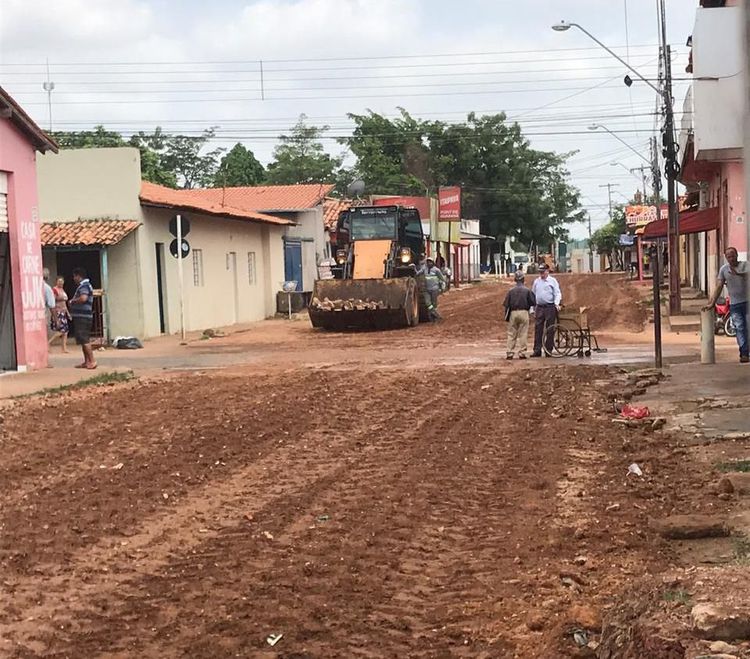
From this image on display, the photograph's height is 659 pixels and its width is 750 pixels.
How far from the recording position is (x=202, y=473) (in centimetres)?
920

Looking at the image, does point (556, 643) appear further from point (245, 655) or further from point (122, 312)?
point (122, 312)

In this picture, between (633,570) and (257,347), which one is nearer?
(633,570)

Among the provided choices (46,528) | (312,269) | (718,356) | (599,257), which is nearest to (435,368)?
(718,356)

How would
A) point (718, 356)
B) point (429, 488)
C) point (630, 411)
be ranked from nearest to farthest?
point (429, 488) → point (630, 411) → point (718, 356)

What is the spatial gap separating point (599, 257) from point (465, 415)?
10750 centimetres

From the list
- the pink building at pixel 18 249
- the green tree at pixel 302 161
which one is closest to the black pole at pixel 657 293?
the pink building at pixel 18 249

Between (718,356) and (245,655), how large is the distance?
1461 centimetres

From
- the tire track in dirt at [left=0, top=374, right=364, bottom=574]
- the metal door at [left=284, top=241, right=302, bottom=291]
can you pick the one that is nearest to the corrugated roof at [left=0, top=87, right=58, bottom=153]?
the tire track in dirt at [left=0, top=374, right=364, bottom=574]

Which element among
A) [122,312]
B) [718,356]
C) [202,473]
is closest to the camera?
[202,473]

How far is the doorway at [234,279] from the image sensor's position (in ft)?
114

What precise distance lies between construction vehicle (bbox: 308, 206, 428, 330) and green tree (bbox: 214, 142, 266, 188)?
5702 centimetres

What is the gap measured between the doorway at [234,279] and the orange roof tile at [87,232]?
7532 mm

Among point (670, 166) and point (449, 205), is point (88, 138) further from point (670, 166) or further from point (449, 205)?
point (670, 166)

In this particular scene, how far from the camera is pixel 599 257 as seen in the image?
383ft
